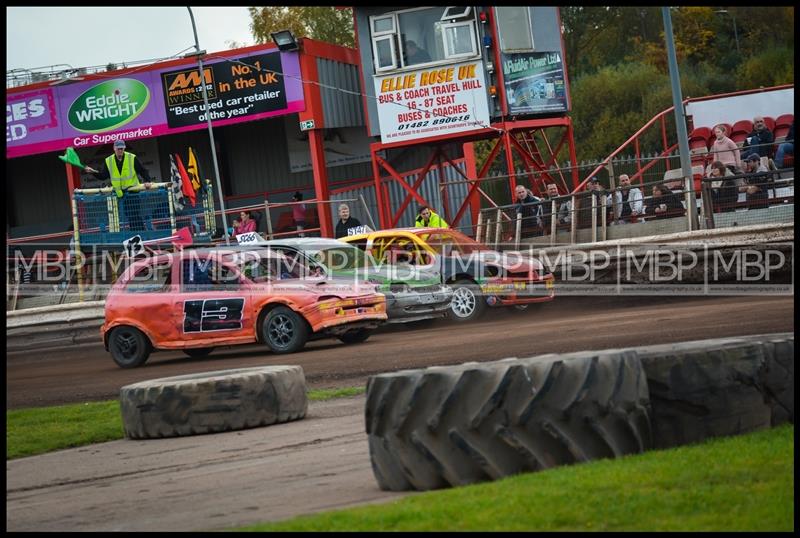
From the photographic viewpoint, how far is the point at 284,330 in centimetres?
1731

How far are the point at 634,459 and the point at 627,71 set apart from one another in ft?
180

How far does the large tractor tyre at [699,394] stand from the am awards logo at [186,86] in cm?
2693

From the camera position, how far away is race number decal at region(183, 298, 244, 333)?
1756cm

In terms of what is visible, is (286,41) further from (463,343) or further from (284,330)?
(463,343)

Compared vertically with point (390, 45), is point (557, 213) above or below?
below

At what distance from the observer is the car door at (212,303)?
17547 millimetres

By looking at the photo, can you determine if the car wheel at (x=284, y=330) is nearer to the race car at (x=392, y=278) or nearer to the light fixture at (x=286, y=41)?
the race car at (x=392, y=278)

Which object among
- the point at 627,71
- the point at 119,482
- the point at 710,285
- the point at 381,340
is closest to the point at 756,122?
the point at 710,285

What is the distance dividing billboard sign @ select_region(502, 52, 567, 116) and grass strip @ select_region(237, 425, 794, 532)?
2340cm

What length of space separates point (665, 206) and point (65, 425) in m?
12.7

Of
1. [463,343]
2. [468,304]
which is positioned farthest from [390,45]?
[463,343]

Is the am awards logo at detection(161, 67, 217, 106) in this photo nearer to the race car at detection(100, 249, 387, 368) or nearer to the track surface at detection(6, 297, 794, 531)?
the track surface at detection(6, 297, 794, 531)

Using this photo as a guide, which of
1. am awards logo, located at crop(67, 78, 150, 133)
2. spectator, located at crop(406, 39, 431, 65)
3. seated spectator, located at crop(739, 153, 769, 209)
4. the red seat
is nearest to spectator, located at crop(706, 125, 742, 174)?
seated spectator, located at crop(739, 153, 769, 209)

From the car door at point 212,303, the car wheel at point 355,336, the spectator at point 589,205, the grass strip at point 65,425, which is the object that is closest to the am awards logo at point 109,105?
the spectator at point 589,205
